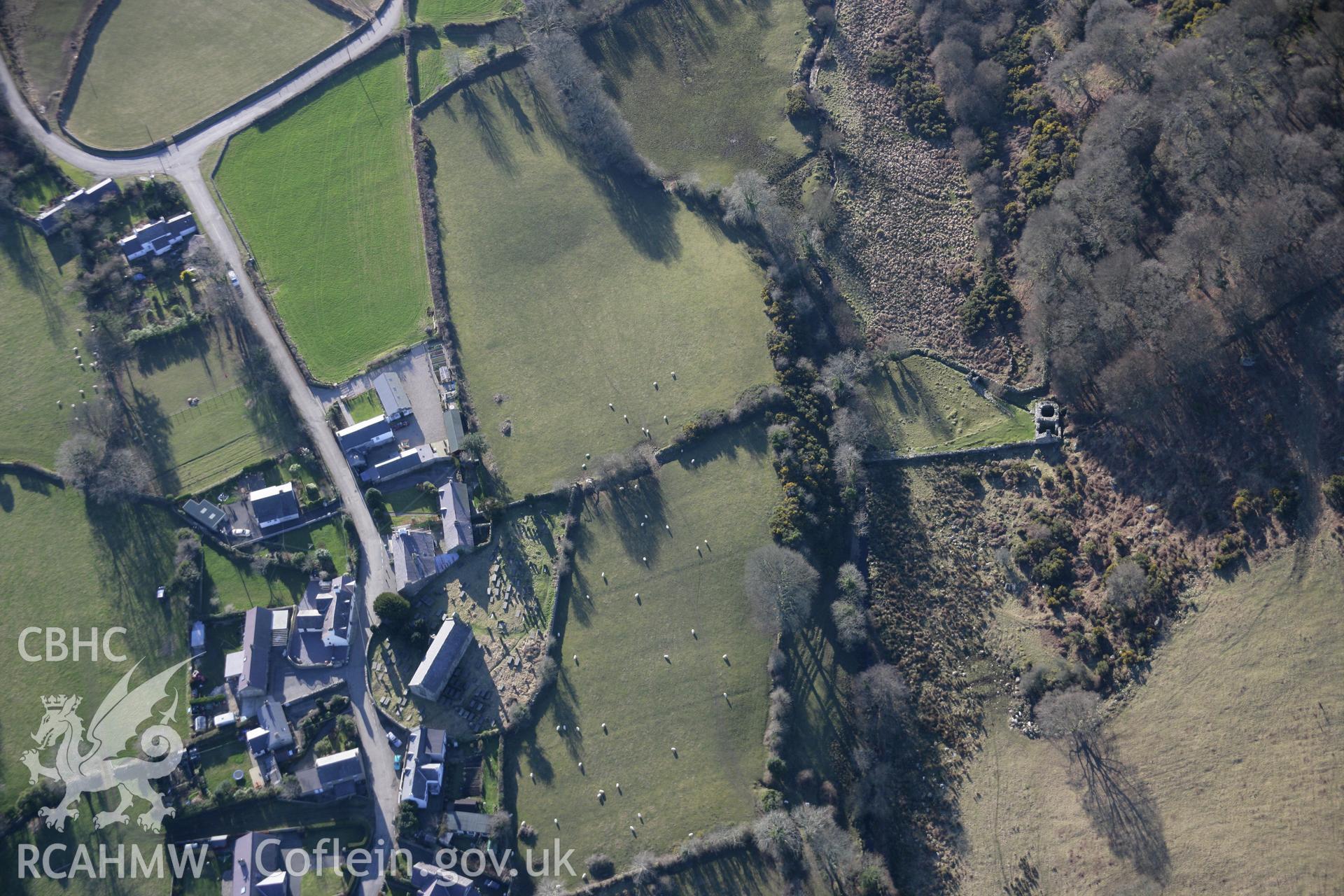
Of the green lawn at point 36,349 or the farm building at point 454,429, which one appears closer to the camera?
the farm building at point 454,429

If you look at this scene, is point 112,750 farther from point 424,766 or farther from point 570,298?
point 570,298

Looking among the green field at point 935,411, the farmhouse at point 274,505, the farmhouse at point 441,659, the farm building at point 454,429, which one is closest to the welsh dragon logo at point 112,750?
the farmhouse at point 274,505

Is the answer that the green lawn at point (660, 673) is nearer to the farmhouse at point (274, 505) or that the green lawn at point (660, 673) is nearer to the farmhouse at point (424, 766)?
the farmhouse at point (424, 766)

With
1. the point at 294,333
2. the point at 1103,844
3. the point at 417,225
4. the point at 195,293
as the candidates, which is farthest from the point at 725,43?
the point at 1103,844

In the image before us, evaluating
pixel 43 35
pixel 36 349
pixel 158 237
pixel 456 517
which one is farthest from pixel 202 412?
pixel 43 35

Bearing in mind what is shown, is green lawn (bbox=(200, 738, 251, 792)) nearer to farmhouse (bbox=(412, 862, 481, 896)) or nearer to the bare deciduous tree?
farmhouse (bbox=(412, 862, 481, 896))

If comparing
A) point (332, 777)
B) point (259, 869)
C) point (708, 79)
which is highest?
point (708, 79)

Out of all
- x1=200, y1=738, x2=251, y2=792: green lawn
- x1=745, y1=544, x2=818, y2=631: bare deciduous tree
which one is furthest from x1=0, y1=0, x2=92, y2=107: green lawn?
x1=745, y1=544, x2=818, y2=631: bare deciduous tree
